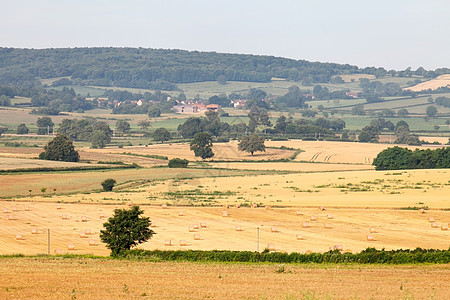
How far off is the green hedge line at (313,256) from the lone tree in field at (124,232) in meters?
2.54

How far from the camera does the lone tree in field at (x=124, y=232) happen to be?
48.2 m

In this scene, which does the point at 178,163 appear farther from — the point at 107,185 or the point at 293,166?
the point at 107,185

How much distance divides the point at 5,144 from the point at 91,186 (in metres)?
67.9

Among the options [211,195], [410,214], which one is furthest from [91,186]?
[410,214]

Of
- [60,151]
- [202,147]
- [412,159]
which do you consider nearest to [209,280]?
[412,159]

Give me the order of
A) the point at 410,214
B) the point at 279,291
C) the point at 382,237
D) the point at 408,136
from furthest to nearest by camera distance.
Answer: the point at 408,136 → the point at 410,214 → the point at 382,237 → the point at 279,291

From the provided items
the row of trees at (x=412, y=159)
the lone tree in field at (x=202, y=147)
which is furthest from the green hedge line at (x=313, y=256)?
the lone tree in field at (x=202, y=147)

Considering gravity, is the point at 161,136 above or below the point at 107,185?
above

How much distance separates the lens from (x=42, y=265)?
41.2m

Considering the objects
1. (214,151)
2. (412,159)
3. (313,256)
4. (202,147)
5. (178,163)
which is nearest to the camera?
(313,256)

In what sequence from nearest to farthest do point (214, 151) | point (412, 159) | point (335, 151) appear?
point (412, 159), point (214, 151), point (335, 151)

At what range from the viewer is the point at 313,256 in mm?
44469

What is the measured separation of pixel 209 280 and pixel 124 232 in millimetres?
13375

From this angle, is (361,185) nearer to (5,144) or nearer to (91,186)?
(91,186)
